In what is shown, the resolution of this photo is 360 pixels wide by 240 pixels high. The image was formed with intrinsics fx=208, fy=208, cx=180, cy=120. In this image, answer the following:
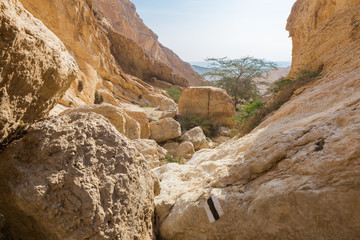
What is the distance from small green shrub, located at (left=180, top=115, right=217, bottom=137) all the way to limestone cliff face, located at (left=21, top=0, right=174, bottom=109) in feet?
16.9

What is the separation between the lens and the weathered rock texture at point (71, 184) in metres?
1.19

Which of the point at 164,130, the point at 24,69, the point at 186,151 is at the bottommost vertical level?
the point at 186,151

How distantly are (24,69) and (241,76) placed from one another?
768 inches

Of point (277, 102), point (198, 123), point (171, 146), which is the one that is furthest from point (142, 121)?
point (277, 102)

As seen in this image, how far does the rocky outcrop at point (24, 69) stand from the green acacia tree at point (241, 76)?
1677cm

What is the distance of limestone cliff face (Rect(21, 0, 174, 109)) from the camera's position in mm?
9922

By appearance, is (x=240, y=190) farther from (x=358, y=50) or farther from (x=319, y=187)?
(x=358, y=50)

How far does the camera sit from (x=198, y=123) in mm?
10172

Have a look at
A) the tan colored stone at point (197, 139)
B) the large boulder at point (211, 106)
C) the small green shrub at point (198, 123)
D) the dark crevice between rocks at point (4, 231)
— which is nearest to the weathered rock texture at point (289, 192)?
the dark crevice between rocks at point (4, 231)

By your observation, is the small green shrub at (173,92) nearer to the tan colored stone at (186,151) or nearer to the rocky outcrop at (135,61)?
the rocky outcrop at (135,61)

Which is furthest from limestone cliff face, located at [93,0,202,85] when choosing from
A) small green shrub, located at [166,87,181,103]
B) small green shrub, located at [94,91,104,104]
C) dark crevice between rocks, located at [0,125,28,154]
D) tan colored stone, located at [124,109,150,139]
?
dark crevice between rocks, located at [0,125,28,154]

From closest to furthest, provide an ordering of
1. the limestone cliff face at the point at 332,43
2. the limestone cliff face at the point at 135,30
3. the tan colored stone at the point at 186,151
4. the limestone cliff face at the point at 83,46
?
the limestone cliff face at the point at 332,43 → the tan colored stone at the point at 186,151 → the limestone cliff face at the point at 83,46 → the limestone cliff face at the point at 135,30

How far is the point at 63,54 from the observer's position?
1549 millimetres

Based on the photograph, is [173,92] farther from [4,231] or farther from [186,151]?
[4,231]
